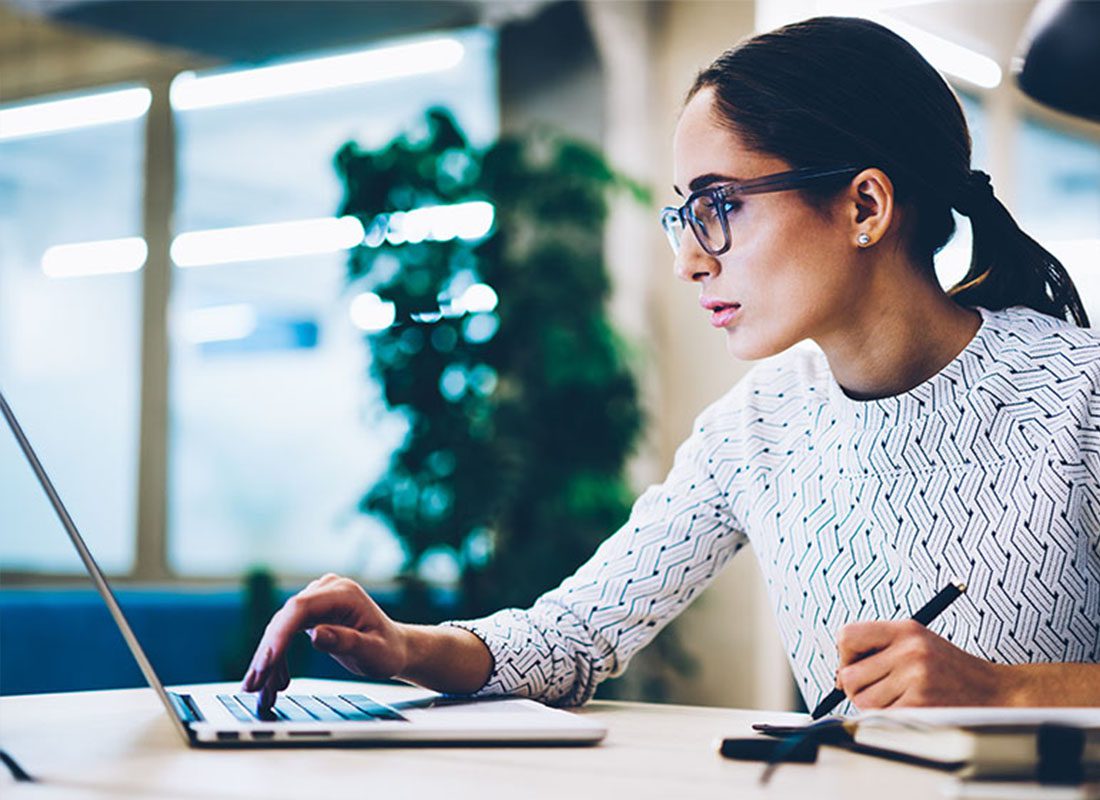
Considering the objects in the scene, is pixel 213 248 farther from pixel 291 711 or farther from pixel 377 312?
pixel 291 711

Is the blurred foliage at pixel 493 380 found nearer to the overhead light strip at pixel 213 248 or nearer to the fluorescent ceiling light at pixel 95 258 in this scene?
the overhead light strip at pixel 213 248

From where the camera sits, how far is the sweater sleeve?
131 cm

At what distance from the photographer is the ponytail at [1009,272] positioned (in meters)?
1.41

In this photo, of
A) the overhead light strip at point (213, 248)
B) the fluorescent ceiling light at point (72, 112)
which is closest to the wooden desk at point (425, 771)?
the overhead light strip at point (213, 248)

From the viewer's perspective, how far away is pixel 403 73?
486 cm

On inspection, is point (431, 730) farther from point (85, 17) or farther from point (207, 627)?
point (85, 17)

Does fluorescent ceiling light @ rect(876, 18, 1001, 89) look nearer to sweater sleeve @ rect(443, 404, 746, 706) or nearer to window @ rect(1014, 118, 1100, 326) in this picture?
window @ rect(1014, 118, 1100, 326)

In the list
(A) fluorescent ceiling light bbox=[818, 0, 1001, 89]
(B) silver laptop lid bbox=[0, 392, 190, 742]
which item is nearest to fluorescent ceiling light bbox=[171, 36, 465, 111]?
(A) fluorescent ceiling light bbox=[818, 0, 1001, 89]

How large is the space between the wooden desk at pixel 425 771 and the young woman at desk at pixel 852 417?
25 centimetres

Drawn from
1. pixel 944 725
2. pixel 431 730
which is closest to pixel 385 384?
pixel 431 730

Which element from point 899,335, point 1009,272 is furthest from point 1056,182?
point 899,335

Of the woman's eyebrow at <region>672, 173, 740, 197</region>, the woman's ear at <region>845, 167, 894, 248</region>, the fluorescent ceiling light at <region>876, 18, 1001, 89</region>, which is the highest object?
the fluorescent ceiling light at <region>876, 18, 1001, 89</region>

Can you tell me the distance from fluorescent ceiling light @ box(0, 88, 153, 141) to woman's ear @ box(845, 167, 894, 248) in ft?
14.6

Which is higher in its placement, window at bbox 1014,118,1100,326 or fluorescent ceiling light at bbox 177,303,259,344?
window at bbox 1014,118,1100,326
